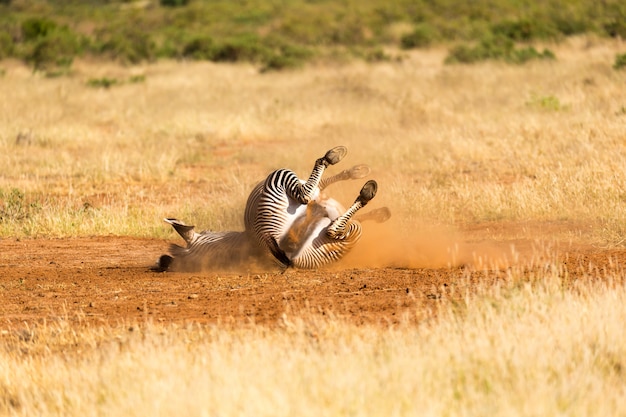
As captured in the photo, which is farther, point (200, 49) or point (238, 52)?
point (200, 49)

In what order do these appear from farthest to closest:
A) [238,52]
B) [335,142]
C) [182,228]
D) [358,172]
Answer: [238,52] < [335,142] < [182,228] < [358,172]

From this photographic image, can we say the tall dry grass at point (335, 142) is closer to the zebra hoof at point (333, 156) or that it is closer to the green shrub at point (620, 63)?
the green shrub at point (620, 63)

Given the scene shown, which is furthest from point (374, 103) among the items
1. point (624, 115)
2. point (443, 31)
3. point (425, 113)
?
point (443, 31)

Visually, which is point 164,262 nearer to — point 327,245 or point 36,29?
point 327,245

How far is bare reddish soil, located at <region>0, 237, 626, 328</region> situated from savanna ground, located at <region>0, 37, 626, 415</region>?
0.04 meters

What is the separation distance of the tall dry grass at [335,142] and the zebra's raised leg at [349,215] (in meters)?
2.37

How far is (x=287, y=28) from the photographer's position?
2053 inches

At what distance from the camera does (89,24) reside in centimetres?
5756

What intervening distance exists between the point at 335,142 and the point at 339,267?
28.5 feet

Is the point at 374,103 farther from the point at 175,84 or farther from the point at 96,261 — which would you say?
the point at 96,261

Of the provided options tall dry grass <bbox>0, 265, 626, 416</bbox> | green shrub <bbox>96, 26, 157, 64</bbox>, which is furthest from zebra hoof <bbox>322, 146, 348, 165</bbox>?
green shrub <bbox>96, 26, 157, 64</bbox>

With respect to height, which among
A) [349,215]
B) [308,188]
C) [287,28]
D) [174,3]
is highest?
[174,3]

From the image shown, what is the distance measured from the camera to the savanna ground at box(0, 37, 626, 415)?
509 centimetres

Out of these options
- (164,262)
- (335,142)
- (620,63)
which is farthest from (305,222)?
(620,63)
